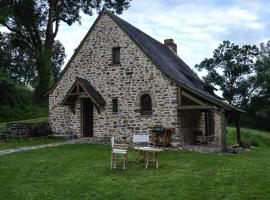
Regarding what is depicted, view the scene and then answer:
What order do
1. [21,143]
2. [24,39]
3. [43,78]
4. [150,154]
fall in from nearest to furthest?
[150,154]
[21,143]
[43,78]
[24,39]

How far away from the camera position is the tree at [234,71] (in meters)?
47.0

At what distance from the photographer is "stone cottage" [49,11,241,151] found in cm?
1769

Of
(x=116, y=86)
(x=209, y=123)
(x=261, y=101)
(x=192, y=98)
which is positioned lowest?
(x=209, y=123)

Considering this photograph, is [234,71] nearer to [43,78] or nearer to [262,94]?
[262,94]

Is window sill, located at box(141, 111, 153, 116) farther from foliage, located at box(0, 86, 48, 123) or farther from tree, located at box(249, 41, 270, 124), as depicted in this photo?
tree, located at box(249, 41, 270, 124)

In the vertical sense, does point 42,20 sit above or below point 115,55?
above

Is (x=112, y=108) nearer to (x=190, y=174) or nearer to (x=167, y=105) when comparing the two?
(x=167, y=105)

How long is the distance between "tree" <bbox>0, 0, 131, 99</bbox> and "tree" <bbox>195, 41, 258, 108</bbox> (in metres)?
19.4

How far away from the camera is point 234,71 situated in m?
48.0

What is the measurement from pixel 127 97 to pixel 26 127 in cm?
578

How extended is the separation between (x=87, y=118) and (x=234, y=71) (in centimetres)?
3173

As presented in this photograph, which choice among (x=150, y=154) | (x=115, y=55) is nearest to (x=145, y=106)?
(x=115, y=55)

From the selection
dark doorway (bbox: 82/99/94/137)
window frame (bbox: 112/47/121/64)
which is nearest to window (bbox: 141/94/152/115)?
window frame (bbox: 112/47/121/64)

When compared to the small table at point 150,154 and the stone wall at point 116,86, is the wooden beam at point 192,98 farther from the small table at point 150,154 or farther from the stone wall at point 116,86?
the small table at point 150,154
